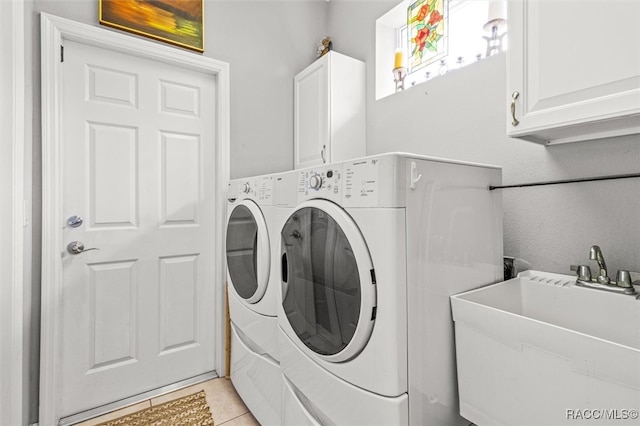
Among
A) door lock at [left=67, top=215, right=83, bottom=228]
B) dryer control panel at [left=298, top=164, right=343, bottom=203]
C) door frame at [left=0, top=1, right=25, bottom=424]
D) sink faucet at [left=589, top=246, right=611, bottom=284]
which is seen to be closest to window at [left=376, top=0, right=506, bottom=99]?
sink faucet at [left=589, top=246, right=611, bottom=284]

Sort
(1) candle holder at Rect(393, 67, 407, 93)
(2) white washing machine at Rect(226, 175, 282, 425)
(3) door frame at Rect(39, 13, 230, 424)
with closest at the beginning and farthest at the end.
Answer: (2) white washing machine at Rect(226, 175, 282, 425)
(3) door frame at Rect(39, 13, 230, 424)
(1) candle holder at Rect(393, 67, 407, 93)

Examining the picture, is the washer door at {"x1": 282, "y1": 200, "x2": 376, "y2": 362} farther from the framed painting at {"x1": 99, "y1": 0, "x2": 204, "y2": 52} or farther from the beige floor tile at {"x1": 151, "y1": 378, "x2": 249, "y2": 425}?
the framed painting at {"x1": 99, "y1": 0, "x2": 204, "y2": 52}

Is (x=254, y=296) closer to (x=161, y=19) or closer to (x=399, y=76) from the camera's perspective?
(x=399, y=76)

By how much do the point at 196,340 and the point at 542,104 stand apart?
2.30 metres

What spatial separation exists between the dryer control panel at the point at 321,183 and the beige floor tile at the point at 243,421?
1285 mm

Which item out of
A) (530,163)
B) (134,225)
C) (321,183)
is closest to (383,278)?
(321,183)

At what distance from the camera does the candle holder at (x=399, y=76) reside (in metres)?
2.10

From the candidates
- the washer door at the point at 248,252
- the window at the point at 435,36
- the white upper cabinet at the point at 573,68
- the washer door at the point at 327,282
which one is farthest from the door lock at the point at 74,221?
the white upper cabinet at the point at 573,68

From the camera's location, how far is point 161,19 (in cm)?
195

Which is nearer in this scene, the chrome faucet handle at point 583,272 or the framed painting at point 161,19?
the chrome faucet handle at point 583,272

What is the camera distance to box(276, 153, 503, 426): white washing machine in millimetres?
889

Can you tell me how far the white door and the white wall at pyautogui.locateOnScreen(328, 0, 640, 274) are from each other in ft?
4.76

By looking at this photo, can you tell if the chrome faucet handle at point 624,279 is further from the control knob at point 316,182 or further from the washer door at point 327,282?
the control knob at point 316,182

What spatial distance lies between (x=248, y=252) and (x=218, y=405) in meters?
0.95
